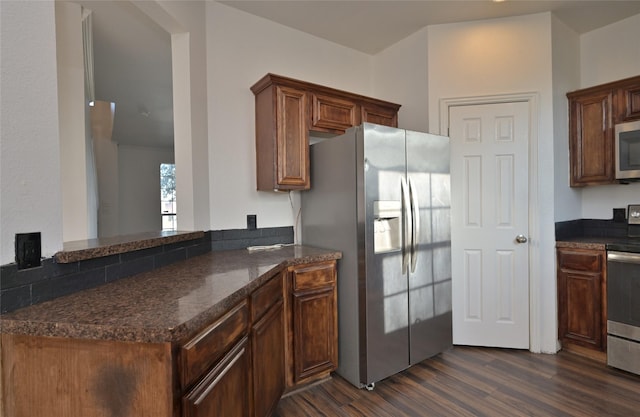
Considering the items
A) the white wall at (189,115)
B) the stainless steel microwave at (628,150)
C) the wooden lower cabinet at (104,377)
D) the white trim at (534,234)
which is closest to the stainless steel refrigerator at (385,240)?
the white trim at (534,234)

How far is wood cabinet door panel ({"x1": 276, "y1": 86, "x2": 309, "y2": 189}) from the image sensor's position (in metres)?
2.36

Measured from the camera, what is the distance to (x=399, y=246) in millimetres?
2246

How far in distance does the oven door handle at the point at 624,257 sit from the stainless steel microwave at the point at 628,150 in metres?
0.67

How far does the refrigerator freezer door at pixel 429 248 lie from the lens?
232 centimetres

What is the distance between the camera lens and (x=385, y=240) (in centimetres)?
219

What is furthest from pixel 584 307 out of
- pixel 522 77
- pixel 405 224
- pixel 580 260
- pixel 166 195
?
pixel 166 195

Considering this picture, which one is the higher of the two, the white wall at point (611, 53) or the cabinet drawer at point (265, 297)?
the white wall at point (611, 53)

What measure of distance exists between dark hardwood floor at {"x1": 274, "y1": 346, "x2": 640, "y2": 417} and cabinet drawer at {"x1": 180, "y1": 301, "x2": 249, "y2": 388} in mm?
947

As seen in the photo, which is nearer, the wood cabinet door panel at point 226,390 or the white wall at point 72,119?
the wood cabinet door panel at point 226,390

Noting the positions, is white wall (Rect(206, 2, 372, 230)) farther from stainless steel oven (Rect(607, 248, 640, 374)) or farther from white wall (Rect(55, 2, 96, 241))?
stainless steel oven (Rect(607, 248, 640, 374))

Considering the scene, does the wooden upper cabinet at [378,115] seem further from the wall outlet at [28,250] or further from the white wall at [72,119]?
the wall outlet at [28,250]

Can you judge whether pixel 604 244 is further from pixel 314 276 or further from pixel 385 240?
pixel 314 276

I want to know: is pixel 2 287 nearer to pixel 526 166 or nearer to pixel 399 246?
pixel 399 246

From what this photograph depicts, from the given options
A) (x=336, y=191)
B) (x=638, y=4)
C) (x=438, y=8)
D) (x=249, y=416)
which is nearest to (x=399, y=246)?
(x=336, y=191)
